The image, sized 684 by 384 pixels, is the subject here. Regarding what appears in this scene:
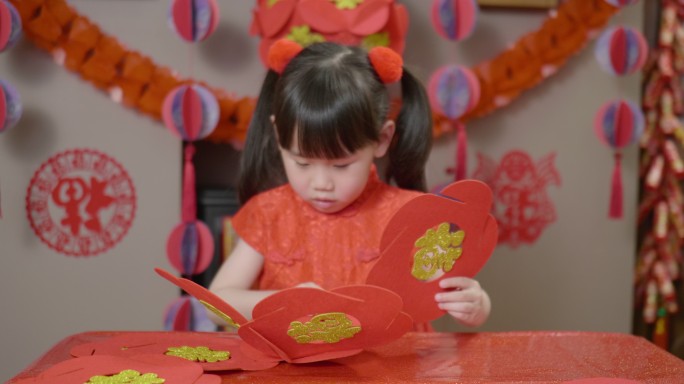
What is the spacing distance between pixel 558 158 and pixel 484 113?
28 centimetres

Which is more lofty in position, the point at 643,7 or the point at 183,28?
the point at 643,7

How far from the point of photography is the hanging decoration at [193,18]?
62.5 inches

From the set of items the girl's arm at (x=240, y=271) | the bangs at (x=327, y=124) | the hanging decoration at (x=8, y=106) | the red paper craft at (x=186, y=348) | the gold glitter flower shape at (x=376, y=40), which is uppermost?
the gold glitter flower shape at (x=376, y=40)

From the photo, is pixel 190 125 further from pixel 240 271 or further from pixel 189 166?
pixel 240 271

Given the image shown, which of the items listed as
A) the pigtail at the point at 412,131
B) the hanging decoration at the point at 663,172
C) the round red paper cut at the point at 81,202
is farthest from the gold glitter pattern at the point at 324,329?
the hanging decoration at the point at 663,172

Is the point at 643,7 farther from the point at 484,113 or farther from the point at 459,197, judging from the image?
the point at 459,197

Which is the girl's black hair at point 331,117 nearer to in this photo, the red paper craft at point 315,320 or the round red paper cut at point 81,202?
the red paper craft at point 315,320

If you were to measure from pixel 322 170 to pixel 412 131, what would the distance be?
0.90ft

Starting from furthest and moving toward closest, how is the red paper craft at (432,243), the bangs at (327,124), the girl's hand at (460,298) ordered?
the bangs at (327,124), the girl's hand at (460,298), the red paper craft at (432,243)

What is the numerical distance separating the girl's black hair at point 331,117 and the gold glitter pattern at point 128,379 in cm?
46

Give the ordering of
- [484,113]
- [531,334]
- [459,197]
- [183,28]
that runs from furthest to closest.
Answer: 1. [484,113]
2. [183,28]
3. [531,334]
4. [459,197]

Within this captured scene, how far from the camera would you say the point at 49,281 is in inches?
68.4

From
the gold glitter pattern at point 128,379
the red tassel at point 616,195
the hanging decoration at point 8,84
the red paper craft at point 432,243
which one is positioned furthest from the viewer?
the red tassel at point 616,195

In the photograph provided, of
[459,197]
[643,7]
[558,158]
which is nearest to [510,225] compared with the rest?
[558,158]
